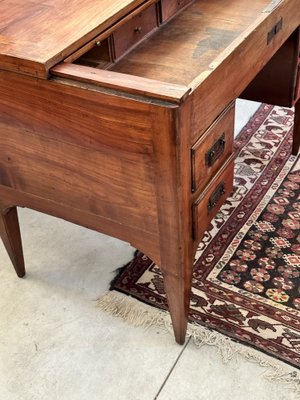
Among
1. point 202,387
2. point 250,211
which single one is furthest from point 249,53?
point 202,387

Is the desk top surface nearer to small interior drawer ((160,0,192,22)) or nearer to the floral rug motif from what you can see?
small interior drawer ((160,0,192,22))

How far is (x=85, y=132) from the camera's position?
3.43 feet

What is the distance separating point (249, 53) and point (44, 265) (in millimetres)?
871

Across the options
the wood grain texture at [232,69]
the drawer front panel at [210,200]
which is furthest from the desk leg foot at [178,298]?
the wood grain texture at [232,69]

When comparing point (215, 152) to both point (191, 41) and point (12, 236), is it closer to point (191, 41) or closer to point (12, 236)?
point (191, 41)

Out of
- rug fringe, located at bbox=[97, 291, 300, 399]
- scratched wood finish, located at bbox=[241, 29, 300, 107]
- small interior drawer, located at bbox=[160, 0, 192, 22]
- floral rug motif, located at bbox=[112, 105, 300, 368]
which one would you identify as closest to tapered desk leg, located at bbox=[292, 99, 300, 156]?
floral rug motif, located at bbox=[112, 105, 300, 368]

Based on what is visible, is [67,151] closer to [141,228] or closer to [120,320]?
[141,228]

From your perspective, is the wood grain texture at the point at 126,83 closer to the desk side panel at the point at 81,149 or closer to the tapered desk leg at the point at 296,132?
the desk side panel at the point at 81,149

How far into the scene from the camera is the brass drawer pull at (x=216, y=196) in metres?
1.21

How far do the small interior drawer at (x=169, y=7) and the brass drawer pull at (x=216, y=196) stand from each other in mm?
451

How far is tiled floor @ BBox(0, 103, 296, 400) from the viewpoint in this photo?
128cm

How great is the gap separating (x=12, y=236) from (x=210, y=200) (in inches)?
23.5

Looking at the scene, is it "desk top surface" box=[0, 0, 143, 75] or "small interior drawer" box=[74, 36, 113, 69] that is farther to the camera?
"small interior drawer" box=[74, 36, 113, 69]

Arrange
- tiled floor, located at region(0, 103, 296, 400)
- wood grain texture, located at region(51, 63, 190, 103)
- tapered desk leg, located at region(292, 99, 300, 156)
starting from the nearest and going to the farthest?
wood grain texture, located at region(51, 63, 190, 103) < tiled floor, located at region(0, 103, 296, 400) < tapered desk leg, located at region(292, 99, 300, 156)
